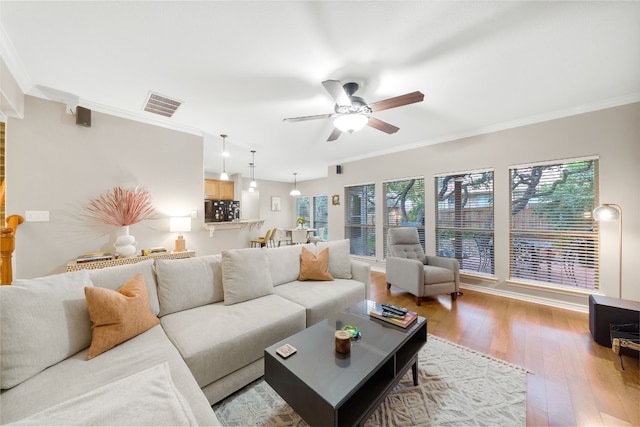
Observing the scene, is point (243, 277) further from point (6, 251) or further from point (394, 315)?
point (6, 251)

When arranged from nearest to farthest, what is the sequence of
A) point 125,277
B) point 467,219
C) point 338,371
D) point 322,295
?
point 338,371
point 125,277
point 322,295
point 467,219

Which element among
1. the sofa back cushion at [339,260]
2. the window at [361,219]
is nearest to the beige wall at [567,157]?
the window at [361,219]

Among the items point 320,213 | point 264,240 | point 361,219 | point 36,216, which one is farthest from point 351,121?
point 320,213

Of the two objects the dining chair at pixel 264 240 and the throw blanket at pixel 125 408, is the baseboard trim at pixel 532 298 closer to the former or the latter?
the throw blanket at pixel 125 408

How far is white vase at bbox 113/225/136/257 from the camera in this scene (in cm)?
287

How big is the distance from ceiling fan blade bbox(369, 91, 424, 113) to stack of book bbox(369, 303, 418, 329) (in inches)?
71.0

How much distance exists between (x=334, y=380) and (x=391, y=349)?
440mm

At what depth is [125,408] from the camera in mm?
631

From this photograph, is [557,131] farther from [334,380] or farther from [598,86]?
[334,380]

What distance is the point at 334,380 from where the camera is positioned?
116cm

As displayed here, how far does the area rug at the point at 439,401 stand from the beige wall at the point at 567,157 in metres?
2.11

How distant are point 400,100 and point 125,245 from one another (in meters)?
3.60

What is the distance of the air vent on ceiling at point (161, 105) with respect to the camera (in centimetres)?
265

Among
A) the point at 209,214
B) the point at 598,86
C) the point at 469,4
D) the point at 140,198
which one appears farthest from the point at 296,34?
the point at 209,214
